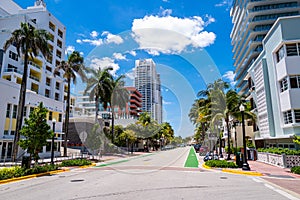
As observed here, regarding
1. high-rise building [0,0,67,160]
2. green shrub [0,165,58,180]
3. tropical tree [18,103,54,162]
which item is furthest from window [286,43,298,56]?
high-rise building [0,0,67,160]

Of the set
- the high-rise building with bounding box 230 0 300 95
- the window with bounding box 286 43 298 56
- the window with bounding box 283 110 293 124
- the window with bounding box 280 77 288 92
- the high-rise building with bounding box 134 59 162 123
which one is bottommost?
the window with bounding box 283 110 293 124

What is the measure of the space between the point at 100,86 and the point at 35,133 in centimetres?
2512

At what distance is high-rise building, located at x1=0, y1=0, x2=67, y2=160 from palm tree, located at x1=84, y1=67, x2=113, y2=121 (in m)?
5.51

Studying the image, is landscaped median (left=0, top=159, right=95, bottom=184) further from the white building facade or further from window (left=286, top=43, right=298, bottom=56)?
window (left=286, top=43, right=298, bottom=56)

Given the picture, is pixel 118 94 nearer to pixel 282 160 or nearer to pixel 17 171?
pixel 17 171

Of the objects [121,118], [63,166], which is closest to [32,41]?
[63,166]

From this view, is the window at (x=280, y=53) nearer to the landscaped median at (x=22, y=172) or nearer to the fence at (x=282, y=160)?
the fence at (x=282, y=160)

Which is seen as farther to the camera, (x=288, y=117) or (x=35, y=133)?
(x=288, y=117)

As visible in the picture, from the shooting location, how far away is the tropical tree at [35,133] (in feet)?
53.4

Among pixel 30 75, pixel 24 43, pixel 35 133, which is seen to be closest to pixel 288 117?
pixel 35 133

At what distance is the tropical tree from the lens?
16266mm

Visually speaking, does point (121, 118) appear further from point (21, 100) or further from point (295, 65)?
point (295, 65)

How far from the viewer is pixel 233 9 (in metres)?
80.2

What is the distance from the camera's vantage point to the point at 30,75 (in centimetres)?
4272
